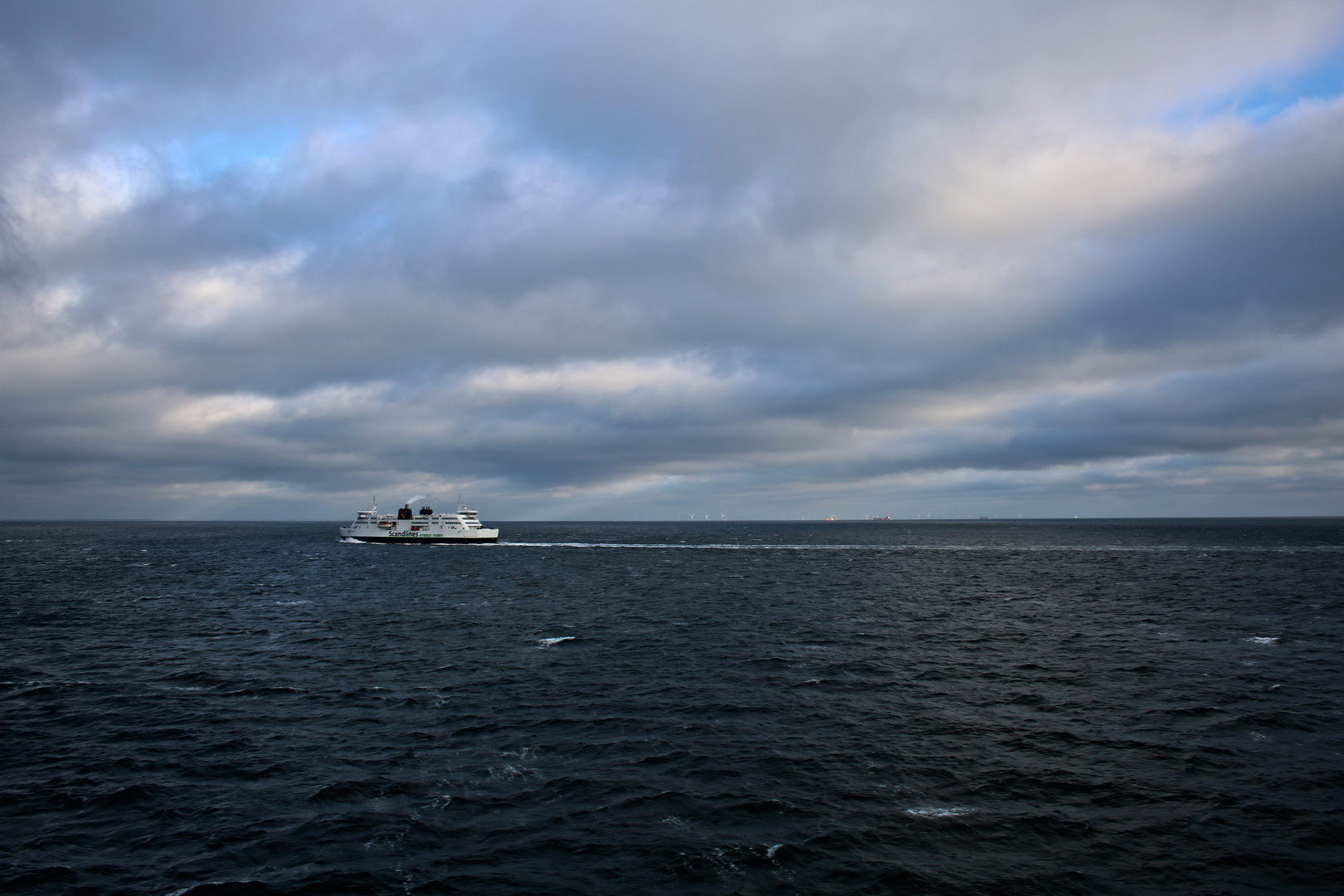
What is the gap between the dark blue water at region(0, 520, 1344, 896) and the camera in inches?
920

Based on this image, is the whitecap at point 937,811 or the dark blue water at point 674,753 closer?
the dark blue water at point 674,753

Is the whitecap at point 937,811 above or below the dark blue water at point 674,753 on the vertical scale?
above

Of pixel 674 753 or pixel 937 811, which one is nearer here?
pixel 937 811

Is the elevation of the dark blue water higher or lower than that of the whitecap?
lower

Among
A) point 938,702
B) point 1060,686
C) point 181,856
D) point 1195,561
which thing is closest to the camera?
point 181,856

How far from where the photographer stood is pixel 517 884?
72.8 feet

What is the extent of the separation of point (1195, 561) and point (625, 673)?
148 meters

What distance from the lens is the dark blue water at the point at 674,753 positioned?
23.4 m

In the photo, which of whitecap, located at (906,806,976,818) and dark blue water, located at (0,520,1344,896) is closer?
dark blue water, located at (0,520,1344,896)

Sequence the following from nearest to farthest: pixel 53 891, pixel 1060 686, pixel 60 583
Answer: pixel 53 891 → pixel 1060 686 → pixel 60 583

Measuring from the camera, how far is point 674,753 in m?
33.3

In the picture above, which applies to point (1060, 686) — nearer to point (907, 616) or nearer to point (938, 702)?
point (938, 702)

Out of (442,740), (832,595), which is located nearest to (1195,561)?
(832,595)

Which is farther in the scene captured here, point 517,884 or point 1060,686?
point 1060,686
